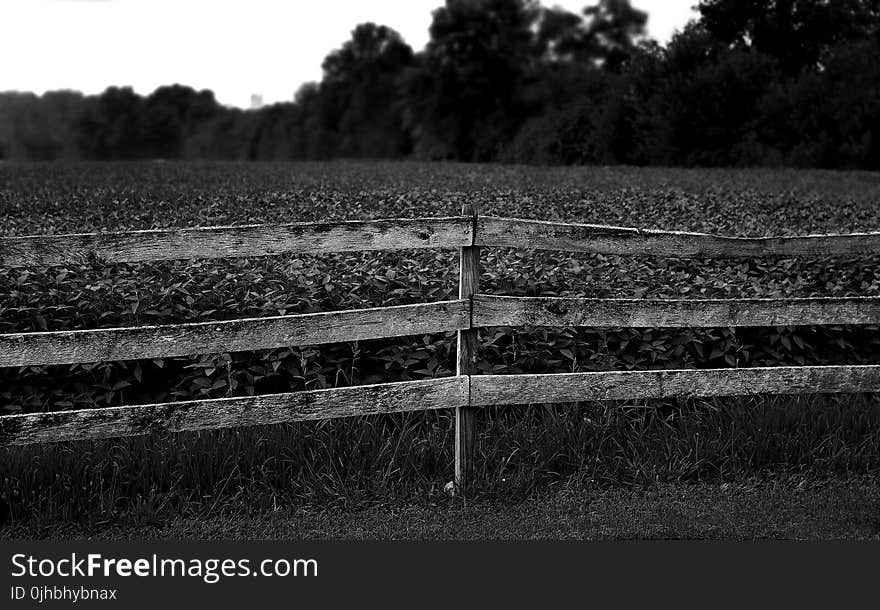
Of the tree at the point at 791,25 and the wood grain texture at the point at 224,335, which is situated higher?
the tree at the point at 791,25

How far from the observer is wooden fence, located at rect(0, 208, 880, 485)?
4.92 metres

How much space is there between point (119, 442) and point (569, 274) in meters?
4.11

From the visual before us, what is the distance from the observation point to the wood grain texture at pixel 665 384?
17.4ft

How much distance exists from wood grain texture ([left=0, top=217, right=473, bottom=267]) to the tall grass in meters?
1.08

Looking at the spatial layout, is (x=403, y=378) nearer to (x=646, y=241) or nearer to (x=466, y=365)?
(x=466, y=365)

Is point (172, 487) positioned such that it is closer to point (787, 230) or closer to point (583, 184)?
point (787, 230)

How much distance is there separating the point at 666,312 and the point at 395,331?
5.67 ft

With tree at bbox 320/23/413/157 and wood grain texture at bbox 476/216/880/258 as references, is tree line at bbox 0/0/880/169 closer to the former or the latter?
tree at bbox 320/23/413/157

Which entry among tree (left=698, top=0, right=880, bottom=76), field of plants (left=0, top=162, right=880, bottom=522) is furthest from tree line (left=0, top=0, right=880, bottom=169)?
field of plants (left=0, top=162, right=880, bottom=522)

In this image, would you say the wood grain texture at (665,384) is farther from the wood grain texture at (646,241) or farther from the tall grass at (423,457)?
the wood grain texture at (646,241)

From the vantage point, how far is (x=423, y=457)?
5480mm

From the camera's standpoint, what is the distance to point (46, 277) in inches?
286

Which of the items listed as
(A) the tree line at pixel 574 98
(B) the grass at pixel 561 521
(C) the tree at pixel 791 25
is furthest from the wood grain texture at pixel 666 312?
(C) the tree at pixel 791 25

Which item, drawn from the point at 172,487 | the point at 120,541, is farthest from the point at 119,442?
the point at 120,541
